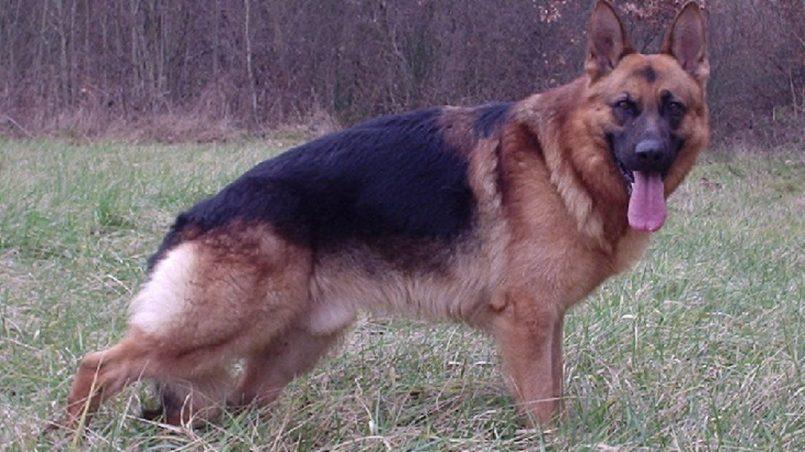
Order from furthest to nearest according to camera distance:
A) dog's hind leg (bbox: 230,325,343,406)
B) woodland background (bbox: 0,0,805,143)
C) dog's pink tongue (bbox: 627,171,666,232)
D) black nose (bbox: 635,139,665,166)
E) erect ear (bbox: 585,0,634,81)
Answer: woodland background (bbox: 0,0,805,143)
dog's hind leg (bbox: 230,325,343,406)
erect ear (bbox: 585,0,634,81)
dog's pink tongue (bbox: 627,171,666,232)
black nose (bbox: 635,139,665,166)

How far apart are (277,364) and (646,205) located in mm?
1659

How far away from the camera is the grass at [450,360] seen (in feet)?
11.6

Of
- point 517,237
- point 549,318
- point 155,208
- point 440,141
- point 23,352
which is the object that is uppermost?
point 440,141

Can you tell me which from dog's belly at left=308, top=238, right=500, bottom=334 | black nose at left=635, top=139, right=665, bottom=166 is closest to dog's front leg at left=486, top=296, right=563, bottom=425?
dog's belly at left=308, top=238, right=500, bottom=334

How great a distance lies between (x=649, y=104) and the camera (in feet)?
12.5

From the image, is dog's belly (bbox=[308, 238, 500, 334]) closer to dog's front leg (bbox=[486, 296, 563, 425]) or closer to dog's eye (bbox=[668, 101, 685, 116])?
dog's front leg (bbox=[486, 296, 563, 425])

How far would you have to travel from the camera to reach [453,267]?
396 centimetres

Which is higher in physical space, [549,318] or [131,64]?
[549,318]

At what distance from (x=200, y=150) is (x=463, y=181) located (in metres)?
10.4

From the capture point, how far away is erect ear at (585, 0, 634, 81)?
157 inches

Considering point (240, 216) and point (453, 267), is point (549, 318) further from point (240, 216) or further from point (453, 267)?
point (240, 216)

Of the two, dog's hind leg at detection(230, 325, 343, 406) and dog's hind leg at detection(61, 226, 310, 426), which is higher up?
dog's hind leg at detection(61, 226, 310, 426)

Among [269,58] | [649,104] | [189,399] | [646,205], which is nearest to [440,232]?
[646,205]

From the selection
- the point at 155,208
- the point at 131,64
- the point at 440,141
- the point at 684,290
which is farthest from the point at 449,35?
the point at 440,141
